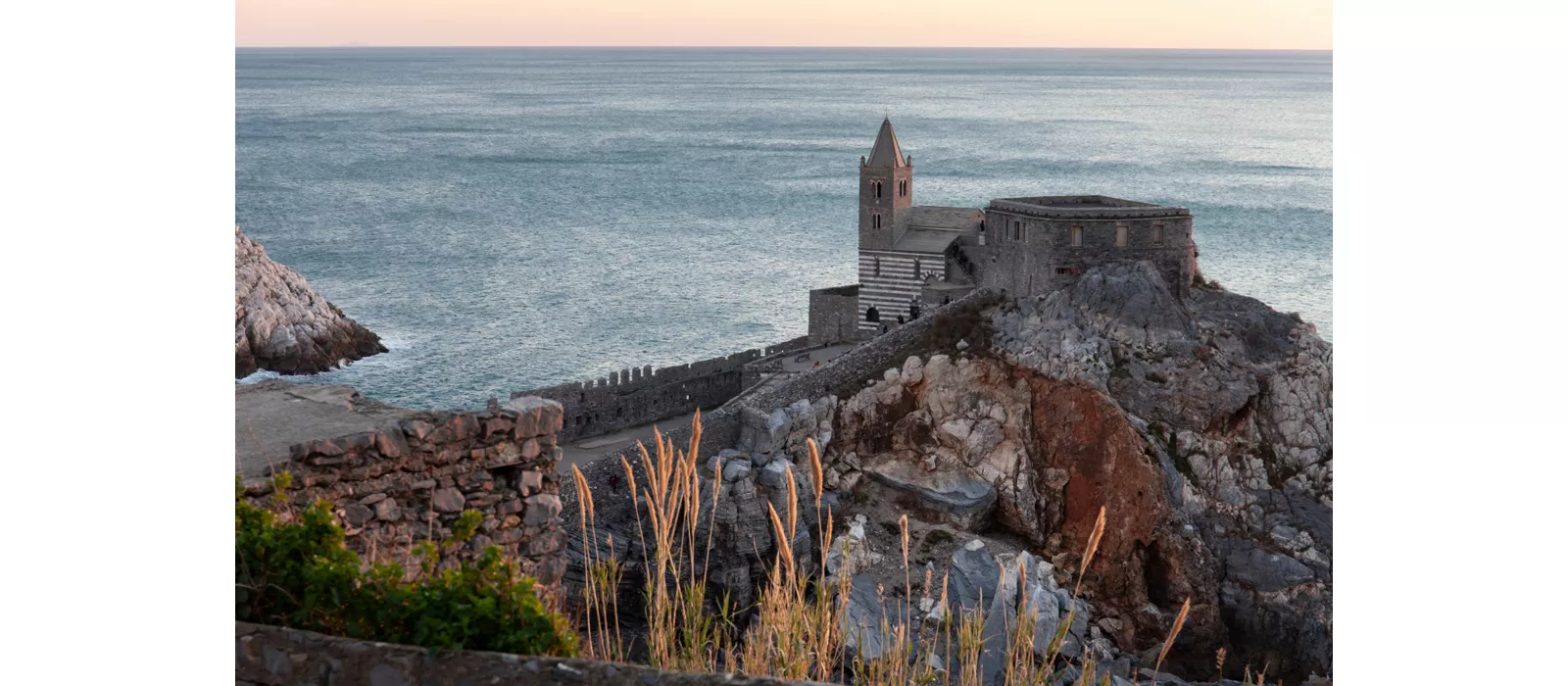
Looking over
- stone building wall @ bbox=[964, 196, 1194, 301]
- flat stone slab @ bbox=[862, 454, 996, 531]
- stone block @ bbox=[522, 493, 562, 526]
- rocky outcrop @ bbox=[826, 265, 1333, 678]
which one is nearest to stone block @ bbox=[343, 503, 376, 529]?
stone block @ bbox=[522, 493, 562, 526]

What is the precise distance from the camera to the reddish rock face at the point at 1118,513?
99.9 feet

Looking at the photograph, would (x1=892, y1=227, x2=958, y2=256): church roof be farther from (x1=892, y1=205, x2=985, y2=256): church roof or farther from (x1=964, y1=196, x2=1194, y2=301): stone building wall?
(x1=964, y1=196, x2=1194, y2=301): stone building wall

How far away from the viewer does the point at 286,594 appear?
190 inches

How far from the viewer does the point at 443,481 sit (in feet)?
19.3

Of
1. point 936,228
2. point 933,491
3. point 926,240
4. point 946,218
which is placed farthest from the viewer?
point 936,228

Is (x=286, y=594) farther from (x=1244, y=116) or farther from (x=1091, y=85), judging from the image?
(x=1091, y=85)

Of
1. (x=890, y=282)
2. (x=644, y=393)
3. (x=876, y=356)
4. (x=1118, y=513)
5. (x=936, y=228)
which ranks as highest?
(x=936, y=228)

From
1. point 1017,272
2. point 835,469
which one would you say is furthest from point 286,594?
point 1017,272

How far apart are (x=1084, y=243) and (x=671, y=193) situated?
46.9m

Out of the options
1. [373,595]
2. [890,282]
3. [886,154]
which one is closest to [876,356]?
[890,282]

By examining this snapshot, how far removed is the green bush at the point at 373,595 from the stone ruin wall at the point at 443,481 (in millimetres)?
545

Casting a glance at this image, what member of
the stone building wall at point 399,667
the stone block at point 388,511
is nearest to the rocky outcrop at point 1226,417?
the stone block at point 388,511

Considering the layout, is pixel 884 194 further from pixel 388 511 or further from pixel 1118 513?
pixel 388 511

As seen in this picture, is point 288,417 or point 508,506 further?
point 288,417
